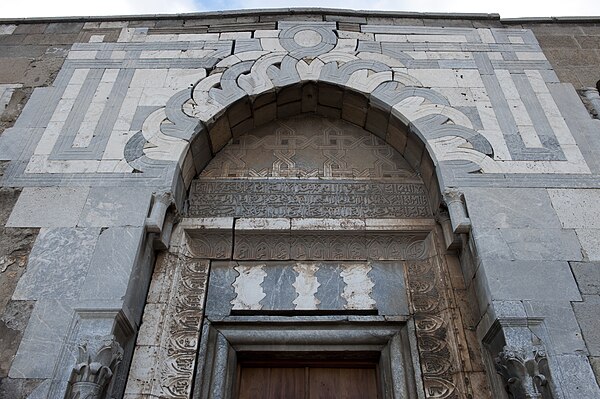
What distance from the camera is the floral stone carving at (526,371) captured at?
10.1 ft

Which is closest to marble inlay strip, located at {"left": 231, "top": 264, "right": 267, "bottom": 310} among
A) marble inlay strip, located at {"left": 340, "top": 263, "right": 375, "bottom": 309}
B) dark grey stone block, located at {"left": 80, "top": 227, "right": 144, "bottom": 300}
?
marble inlay strip, located at {"left": 340, "top": 263, "right": 375, "bottom": 309}

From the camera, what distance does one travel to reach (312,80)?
513 centimetres

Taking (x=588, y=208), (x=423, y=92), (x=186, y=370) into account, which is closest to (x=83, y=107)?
(x=186, y=370)

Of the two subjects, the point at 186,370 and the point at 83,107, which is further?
the point at 83,107

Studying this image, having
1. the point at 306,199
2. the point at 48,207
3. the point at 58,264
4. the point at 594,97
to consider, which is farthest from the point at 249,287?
the point at 594,97

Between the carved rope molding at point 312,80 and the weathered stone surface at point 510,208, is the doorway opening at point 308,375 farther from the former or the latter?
the carved rope molding at point 312,80

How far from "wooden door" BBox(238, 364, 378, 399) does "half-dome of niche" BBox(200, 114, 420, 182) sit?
67.4 inches

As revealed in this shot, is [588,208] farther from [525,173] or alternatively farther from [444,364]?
[444,364]

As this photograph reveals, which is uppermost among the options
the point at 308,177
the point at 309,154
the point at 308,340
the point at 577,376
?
the point at 309,154

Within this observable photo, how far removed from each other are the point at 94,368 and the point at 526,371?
253 cm

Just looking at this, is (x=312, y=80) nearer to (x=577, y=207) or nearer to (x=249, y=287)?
(x=249, y=287)

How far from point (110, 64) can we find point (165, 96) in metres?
0.84

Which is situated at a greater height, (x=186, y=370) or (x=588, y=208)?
(x=588, y=208)

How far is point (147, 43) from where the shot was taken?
18.5 feet
